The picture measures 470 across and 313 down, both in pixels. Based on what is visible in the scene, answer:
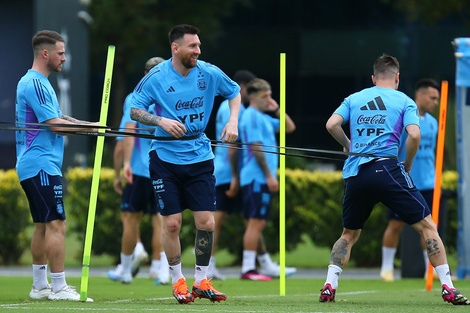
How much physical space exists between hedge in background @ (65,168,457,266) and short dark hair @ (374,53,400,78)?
651 centimetres

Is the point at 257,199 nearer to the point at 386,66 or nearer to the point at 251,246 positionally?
the point at 251,246

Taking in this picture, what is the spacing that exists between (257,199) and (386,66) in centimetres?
475

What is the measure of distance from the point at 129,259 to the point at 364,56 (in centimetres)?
2496

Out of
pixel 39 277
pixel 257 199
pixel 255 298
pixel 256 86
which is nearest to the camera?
pixel 39 277

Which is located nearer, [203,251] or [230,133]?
[230,133]

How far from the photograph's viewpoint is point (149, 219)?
1680cm

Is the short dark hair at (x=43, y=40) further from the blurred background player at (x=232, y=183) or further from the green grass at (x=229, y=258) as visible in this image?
the green grass at (x=229, y=258)

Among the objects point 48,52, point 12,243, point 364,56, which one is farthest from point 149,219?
point 364,56

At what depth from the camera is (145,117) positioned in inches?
383

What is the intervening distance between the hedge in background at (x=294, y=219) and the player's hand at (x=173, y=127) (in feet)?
23.2

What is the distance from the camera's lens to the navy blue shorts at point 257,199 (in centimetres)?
1448

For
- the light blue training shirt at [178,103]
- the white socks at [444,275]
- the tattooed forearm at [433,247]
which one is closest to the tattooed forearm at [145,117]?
the light blue training shirt at [178,103]

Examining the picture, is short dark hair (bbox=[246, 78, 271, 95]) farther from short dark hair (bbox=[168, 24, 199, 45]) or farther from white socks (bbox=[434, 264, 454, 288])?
white socks (bbox=[434, 264, 454, 288])

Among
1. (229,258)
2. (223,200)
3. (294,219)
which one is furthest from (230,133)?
(229,258)
